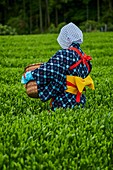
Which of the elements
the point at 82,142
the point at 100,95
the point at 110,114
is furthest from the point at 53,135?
the point at 100,95

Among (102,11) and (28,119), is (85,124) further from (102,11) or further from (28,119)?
(102,11)

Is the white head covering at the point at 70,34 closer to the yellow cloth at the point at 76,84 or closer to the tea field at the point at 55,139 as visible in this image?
the yellow cloth at the point at 76,84

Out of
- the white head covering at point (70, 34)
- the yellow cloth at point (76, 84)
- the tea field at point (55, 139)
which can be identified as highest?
the white head covering at point (70, 34)

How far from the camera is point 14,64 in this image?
13.6 m

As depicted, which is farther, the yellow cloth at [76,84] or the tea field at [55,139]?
the yellow cloth at [76,84]

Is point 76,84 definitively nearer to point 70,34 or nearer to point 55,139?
point 70,34

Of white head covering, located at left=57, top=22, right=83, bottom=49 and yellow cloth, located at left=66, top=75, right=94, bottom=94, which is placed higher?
white head covering, located at left=57, top=22, right=83, bottom=49

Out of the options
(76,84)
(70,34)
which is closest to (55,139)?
(76,84)

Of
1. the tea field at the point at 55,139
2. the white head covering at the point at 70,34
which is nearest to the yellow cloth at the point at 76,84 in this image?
the tea field at the point at 55,139

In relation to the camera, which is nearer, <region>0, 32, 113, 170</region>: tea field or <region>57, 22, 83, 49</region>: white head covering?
<region>0, 32, 113, 170</region>: tea field

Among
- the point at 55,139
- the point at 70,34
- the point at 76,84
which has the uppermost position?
the point at 70,34

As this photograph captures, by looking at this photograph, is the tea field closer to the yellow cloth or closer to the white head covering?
the yellow cloth

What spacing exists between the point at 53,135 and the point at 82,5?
6543 centimetres

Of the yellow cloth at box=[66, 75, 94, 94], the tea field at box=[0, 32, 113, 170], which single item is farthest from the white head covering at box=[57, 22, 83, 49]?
the tea field at box=[0, 32, 113, 170]
